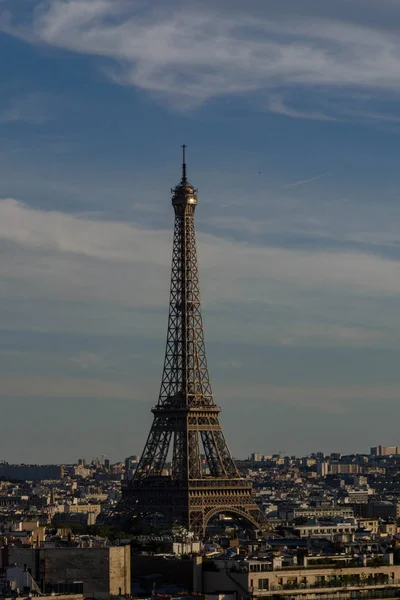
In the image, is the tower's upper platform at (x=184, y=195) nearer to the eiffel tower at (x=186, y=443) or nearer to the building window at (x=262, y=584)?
the eiffel tower at (x=186, y=443)

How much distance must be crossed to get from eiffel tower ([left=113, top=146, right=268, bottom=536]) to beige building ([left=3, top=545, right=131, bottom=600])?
63.1 m

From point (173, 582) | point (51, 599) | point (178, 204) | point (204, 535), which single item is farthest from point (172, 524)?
point (51, 599)

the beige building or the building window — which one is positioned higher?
the beige building

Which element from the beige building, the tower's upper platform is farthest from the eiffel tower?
the beige building

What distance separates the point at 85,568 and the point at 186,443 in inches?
2727

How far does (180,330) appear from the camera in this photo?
140875mm

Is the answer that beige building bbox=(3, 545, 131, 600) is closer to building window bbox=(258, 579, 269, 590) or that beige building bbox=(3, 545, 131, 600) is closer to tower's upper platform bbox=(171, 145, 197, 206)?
building window bbox=(258, 579, 269, 590)

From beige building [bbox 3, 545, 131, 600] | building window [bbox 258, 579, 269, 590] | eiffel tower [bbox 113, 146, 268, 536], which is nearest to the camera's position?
building window [bbox 258, 579, 269, 590]

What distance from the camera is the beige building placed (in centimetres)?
6938

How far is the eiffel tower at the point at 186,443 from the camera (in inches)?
5344

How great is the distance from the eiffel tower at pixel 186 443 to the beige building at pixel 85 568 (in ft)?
207

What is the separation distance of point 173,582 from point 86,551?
627cm

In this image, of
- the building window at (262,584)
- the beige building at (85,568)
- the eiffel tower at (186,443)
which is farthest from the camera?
the eiffel tower at (186,443)

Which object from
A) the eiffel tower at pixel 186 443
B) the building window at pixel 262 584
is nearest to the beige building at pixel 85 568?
the building window at pixel 262 584
